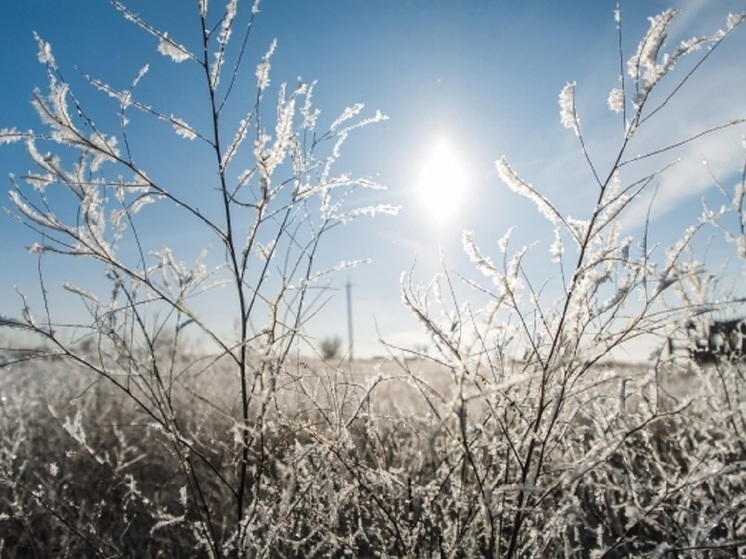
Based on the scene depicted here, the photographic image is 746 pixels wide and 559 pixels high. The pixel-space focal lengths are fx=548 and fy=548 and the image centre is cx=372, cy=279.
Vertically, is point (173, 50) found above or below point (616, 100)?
above

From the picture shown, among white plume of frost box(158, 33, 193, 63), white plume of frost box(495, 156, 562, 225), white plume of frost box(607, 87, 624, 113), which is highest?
white plume of frost box(158, 33, 193, 63)

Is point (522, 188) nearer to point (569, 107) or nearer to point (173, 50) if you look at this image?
point (569, 107)

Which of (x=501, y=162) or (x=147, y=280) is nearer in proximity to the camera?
(x=501, y=162)

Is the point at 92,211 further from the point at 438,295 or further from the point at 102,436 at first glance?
the point at 102,436

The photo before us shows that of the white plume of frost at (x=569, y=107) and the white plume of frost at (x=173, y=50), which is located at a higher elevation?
the white plume of frost at (x=173, y=50)

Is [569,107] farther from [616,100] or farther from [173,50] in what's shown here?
[173,50]

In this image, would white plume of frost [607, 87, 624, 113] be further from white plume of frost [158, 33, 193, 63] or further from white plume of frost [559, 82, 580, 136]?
white plume of frost [158, 33, 193, 63]

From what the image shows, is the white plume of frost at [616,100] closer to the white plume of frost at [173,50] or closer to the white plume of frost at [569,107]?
the white plume of frost at [569,107]

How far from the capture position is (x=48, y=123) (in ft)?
4.50

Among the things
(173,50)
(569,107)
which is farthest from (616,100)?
(173,50)

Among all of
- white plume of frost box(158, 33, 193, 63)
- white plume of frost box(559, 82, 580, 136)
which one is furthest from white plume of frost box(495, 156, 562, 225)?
white plume of frost box(158, 33, 193, 63)

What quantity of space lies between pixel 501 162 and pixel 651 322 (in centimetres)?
51

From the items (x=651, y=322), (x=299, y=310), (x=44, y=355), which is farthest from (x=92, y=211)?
(x=651, y=322)

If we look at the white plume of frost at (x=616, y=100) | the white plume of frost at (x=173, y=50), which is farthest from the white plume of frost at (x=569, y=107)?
the white plume of frost at (x=173, y=50)
